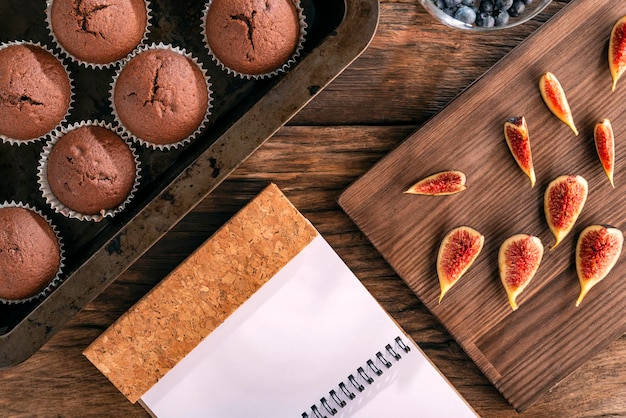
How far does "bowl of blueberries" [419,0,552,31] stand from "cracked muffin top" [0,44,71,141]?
1.28 metres

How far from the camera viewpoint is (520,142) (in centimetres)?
206

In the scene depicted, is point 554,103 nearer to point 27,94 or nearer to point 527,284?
point 527,284

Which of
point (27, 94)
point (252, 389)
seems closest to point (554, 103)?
point (252, 389)

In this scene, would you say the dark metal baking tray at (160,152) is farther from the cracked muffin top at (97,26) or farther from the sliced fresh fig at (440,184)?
the sliced fresh fig at (440,184)

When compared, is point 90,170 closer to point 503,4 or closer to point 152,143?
point 152,143

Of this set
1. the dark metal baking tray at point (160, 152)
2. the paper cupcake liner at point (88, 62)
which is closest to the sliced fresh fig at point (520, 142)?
the dark metal baking tray at point (160, 152)

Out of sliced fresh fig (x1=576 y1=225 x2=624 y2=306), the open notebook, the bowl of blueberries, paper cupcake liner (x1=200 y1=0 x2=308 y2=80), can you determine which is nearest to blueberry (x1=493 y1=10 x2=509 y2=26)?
the bowl of blueberries

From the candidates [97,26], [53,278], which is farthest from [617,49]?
[53,278]

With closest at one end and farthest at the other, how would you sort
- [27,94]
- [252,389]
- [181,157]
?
[27,94] → [181,157] → [252,389]

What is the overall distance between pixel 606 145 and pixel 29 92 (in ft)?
6.46

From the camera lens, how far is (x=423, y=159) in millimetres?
2088

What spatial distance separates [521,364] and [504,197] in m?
0.63

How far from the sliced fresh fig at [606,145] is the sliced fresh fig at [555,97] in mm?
96

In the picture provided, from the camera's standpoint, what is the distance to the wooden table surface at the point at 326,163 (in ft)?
6.95
